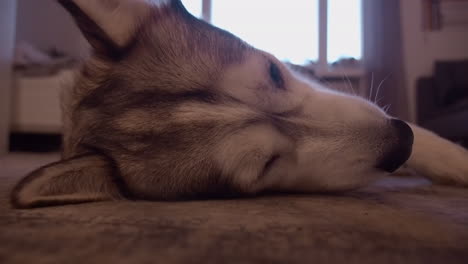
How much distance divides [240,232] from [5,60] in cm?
414

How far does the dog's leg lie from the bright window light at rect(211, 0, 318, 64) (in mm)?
4324

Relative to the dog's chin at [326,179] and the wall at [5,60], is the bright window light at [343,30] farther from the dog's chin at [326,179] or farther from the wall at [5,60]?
the dog's chin at [326,179]

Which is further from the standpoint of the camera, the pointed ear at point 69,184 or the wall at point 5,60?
the wall at point 5,60

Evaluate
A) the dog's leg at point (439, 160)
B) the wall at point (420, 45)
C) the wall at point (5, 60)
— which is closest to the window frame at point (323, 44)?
the wall at point (420, 45)

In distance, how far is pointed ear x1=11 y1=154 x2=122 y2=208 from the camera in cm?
95

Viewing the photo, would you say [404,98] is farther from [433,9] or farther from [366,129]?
[366,129]

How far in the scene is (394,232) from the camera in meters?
0.72

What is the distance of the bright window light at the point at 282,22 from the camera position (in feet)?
18.2

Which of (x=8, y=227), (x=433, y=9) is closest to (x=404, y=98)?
(x=433, y=9)

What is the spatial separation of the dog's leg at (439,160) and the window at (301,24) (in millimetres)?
4285

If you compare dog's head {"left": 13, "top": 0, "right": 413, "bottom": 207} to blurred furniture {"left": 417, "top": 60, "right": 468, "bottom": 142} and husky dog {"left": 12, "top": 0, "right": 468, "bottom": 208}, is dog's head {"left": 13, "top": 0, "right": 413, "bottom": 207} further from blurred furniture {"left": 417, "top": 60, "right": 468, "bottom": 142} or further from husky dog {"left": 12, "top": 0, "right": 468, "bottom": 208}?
blurred furniture {"left": 417, "top": 60, "right": 468, "bottom": 142}

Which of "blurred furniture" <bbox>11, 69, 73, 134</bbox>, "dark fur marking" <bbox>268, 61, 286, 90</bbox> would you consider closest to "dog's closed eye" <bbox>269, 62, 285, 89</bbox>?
"dark fur marking" <bbox>268, 61, 286, 90</bbox>

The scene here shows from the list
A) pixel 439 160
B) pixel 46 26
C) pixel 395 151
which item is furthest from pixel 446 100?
pixel 46 26

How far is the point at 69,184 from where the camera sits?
40.8 inches
